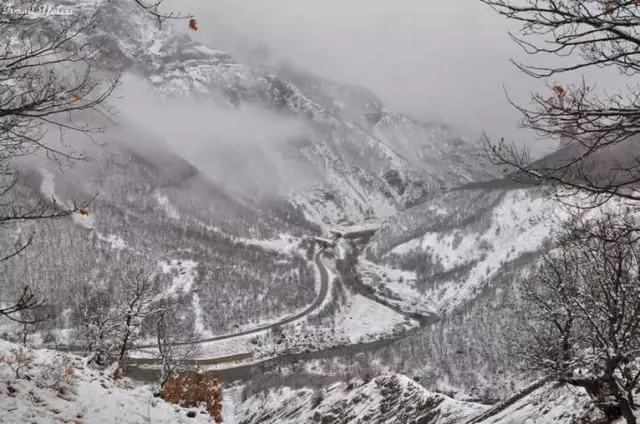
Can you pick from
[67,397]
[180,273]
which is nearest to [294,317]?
[180,273]

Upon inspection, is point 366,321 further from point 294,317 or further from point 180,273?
point 180,273

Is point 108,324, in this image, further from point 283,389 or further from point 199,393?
point 283,389

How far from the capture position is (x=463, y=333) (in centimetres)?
10875

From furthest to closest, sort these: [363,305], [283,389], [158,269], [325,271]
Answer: [325,271], [158,269], [363,305], [283,389]

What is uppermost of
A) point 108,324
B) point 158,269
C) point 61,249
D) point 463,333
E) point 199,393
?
point 61,249

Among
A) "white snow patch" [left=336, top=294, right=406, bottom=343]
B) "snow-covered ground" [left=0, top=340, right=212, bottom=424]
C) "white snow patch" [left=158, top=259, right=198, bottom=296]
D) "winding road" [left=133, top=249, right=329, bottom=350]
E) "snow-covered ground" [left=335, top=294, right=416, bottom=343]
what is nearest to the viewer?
"snow-covered ground" [left=0, top=340, right=212, bottom=424]

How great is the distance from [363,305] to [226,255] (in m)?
74.1

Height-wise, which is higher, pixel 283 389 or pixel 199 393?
pixel 199 393

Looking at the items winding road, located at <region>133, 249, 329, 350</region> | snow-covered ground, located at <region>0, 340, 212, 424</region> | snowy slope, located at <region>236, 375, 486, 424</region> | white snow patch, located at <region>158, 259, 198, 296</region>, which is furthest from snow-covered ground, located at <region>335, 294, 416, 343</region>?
snow-covered ground, located at <region>0, 340, 212, 424</region>

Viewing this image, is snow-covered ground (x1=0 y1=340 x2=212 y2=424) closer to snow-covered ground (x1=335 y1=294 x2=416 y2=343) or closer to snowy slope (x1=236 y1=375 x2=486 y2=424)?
snowy slope (x1=236 y1=375 x2=486 y2=424)

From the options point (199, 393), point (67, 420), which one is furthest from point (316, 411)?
point (67, 420)

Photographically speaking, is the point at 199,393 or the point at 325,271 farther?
the point at 325,271

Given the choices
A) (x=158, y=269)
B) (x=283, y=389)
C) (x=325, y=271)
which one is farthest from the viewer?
(x=325, y=271)

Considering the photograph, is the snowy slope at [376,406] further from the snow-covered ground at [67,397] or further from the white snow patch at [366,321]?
the white snow patch at [366,321]
